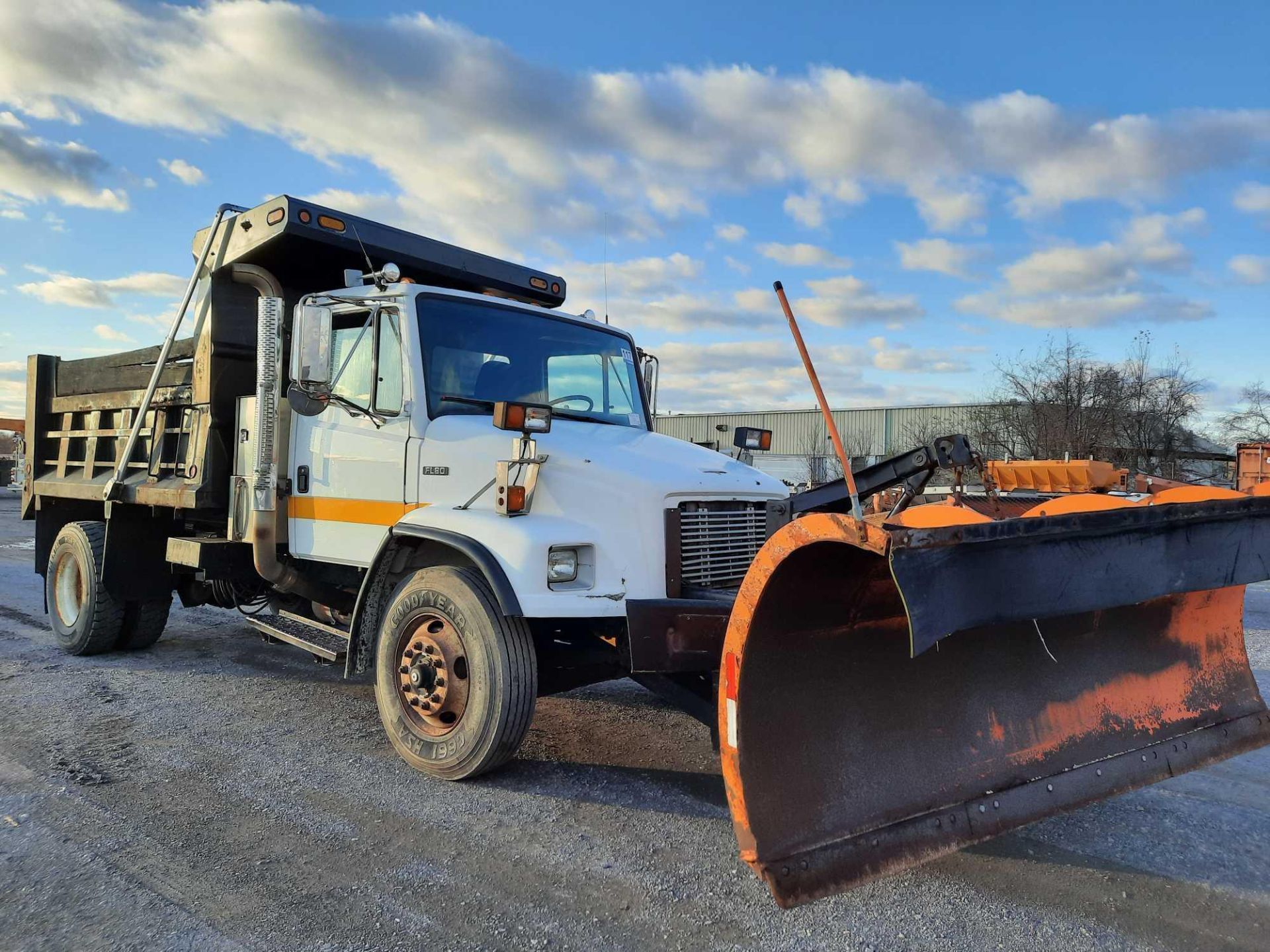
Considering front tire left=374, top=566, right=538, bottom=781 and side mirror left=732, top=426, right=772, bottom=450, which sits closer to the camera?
front tire left=374, top=566, right=538, bottom=781

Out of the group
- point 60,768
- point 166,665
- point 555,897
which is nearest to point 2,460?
point 166,665

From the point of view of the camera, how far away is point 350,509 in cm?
476

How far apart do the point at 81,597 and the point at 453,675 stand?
14.2ft

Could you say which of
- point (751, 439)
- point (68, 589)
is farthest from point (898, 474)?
point (68, 589)

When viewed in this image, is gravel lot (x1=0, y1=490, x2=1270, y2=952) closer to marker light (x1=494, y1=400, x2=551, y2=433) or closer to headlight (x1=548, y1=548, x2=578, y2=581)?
headlight (x1=548, y1=548, x2=578, y2=581)

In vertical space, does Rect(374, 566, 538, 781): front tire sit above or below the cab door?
below

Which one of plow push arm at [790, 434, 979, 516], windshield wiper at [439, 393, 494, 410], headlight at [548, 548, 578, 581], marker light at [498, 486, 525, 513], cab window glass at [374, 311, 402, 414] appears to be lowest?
headlight at [548, 548, 578, 581]

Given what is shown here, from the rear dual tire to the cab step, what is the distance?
151 centimetres

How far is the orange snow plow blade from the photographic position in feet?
8.25

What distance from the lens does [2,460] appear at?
36719mm

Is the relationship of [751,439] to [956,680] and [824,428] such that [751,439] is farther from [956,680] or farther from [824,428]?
[824,428]

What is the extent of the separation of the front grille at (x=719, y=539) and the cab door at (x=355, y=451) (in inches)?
58.7

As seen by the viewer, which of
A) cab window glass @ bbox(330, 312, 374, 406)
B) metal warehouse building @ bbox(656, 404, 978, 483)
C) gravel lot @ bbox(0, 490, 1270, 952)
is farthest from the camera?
metal warehouse building @ bbox(656, 404, 978, 483)

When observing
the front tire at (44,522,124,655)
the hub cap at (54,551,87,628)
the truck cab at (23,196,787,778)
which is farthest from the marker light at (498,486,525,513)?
the hub cap at (54,551,87,628)
